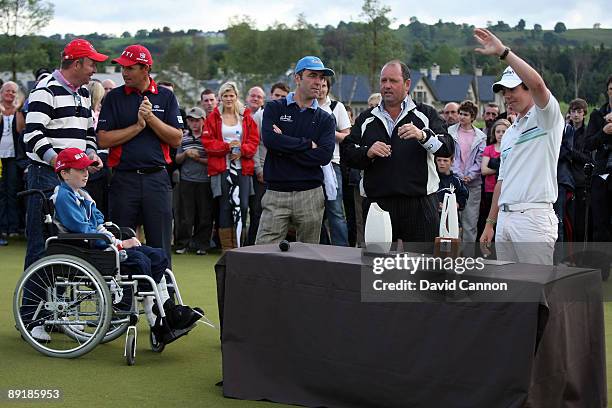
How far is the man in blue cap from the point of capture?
25.3 ft

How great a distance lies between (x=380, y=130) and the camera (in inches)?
270

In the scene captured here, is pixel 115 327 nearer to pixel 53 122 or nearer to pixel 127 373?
pixel 127 373

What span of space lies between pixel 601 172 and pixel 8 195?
778 cm

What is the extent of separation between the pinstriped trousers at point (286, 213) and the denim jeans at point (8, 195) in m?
6.65

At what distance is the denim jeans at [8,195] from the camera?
13430 mm

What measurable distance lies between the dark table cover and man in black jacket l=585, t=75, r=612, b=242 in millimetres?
5245

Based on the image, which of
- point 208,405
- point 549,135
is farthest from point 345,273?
point 549,135

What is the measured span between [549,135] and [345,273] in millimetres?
1569

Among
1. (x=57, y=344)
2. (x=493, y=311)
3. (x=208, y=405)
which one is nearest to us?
(x=493, y=311)

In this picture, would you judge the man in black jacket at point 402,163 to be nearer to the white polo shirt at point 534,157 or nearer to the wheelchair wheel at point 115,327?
the white polo shirt at point 534,157

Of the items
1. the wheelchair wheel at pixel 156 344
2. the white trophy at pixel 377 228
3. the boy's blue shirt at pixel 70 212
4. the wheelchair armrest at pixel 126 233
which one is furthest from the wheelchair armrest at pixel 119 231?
→ the white trophy at pixel 377 228

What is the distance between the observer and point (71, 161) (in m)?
6.81

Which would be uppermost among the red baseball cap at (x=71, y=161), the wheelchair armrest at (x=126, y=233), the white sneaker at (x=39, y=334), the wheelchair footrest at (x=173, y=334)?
the red baseball cap at (x=71, y=161)

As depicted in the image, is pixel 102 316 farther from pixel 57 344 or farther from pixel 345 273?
pixel 345 273
